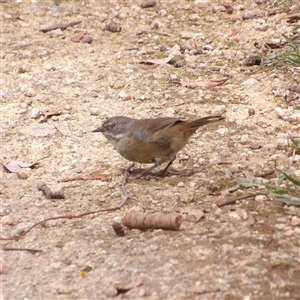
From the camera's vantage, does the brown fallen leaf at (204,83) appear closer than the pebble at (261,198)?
No

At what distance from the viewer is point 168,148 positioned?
6527mm

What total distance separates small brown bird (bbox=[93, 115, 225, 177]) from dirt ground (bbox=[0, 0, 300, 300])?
0.22 meters

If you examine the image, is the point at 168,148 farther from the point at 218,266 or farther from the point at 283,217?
the point at 218,266

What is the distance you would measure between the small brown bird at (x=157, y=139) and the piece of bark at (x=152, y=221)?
4.37 feet

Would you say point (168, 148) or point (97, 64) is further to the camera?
point (97, 64)

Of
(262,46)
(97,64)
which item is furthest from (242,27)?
(97,64)

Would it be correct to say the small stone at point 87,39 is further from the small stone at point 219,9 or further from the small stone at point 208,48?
the small stone at point 219,9

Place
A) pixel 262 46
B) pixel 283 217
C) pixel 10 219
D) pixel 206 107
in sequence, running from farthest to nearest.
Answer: pixel 262 46
pixel 206 107
pixel 10 219
pixel 283 217

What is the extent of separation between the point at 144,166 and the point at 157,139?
0.62 metres

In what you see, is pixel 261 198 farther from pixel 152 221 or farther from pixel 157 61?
pixel 157 61

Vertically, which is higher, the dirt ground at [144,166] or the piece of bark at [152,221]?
the piece of bark at [152,221]

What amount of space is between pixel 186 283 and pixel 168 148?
7.42ft

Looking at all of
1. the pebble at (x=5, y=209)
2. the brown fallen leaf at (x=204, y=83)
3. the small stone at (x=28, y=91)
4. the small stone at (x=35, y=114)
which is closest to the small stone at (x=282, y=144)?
the brown fallen leaf at (x=204, y=83)

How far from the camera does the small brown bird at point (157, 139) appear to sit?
256 inches
